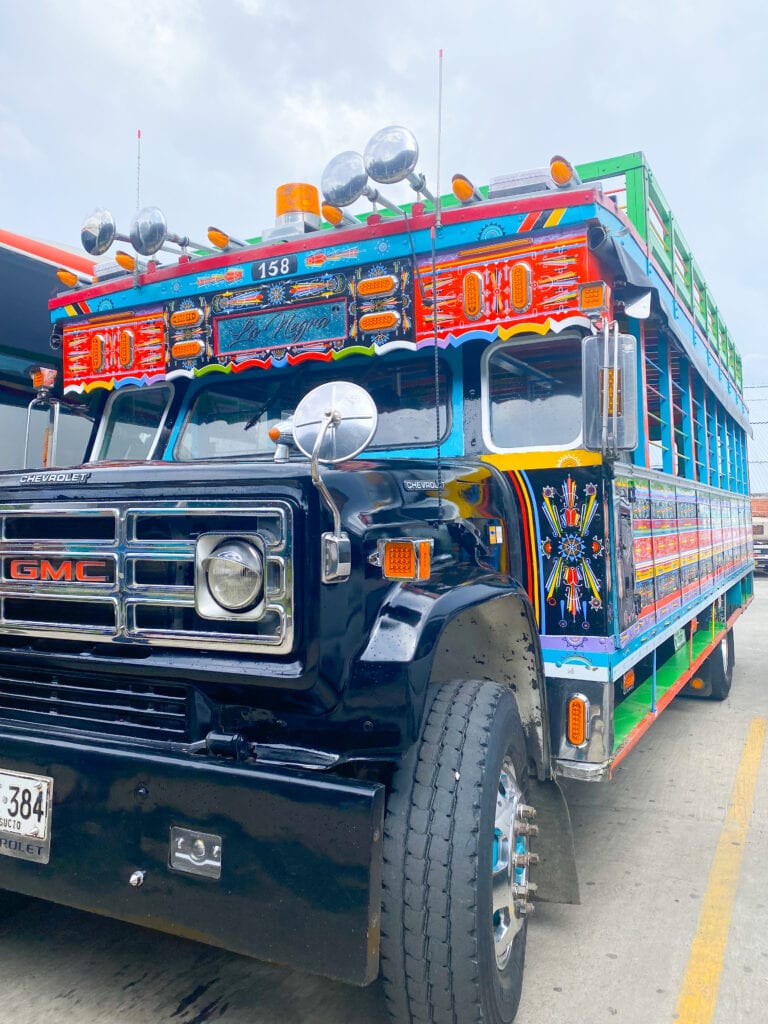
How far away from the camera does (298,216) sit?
3.95m

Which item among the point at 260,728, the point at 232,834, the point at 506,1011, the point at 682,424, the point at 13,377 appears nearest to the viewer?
the point at 232,834

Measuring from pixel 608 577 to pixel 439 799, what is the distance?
4.47 ft

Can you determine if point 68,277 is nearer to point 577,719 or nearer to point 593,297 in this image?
point 593,297

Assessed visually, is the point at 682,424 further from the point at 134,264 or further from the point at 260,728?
the point at 260,728

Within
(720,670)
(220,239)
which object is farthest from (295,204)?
(720,670)

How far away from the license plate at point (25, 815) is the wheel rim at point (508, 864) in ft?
3.86

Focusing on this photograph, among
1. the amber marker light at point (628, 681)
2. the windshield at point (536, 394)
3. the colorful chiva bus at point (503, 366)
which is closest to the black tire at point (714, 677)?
the colorful chiva bus at point (503, 366)

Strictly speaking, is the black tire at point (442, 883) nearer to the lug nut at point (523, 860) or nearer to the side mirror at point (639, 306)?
the lug nut at point (523, 860)

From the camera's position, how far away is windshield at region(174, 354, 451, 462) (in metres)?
3.49

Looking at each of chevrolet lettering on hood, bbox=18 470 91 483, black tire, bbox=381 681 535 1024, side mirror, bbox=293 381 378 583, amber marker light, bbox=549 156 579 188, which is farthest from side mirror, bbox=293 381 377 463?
amber marker light, bbox=549 156 579 188

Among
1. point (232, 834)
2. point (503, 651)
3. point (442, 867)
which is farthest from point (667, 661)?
point (232, 834)

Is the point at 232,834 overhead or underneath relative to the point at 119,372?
underneath

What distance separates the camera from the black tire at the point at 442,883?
2031 millimetres

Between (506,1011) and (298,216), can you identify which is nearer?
(506,1011)
